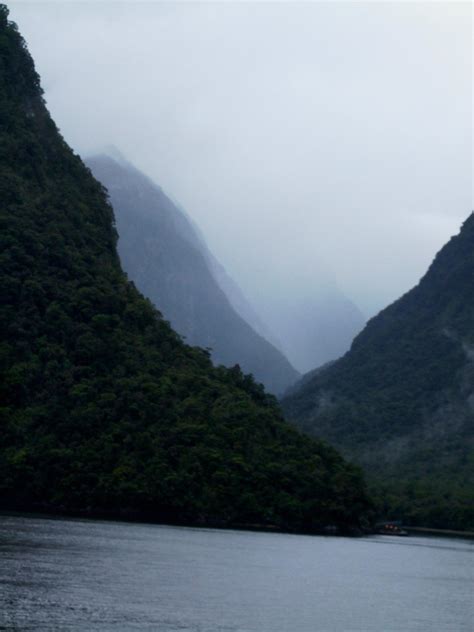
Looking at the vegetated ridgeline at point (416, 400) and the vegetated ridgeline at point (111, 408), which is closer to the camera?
the vegetated ridgeline at point (111, 408)

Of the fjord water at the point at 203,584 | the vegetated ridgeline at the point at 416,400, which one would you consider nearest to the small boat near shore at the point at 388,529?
the vegetated ridgeline at the point at 416,400

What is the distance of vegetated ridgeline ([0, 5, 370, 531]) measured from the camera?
8231cm

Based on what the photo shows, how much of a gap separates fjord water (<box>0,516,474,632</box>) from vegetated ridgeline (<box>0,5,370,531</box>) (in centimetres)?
1178

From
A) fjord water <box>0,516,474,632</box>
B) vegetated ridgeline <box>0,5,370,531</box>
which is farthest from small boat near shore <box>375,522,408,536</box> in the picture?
fjord water <box>0,516,474,632</box>

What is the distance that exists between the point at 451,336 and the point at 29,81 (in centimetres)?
8506

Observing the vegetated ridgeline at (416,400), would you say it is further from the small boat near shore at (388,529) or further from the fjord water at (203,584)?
the fjord water at (203,584)

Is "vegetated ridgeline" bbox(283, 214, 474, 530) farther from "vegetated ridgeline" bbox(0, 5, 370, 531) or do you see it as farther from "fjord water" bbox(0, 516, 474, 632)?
"fjord water" bbox(0, 516, 474, 632)

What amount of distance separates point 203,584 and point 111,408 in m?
45.4

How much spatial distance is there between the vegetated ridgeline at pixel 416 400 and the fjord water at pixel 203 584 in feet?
193

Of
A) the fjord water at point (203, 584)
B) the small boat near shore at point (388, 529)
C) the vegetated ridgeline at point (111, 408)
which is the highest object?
the vegetated ridgeline at point (111, 408)

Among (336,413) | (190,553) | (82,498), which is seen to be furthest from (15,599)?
(336,413)

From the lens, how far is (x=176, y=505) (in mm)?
85375

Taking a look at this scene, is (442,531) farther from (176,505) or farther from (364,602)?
(364,602)

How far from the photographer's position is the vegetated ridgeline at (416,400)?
425ft
